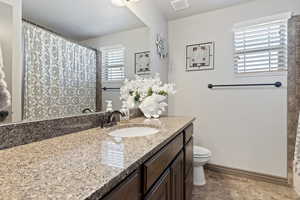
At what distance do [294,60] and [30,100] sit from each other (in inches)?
95.7

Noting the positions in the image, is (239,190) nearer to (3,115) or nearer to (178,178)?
(178,178)

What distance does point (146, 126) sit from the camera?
4.30 ft

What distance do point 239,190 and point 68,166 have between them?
1953mm

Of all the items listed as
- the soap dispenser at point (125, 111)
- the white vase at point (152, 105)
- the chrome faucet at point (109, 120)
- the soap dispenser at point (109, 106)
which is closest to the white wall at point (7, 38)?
the chrome faucet at point (109, 120)

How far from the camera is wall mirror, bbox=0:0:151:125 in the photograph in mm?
784

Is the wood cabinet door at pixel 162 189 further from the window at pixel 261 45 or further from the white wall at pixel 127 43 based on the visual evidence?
the window at pixel 261 45

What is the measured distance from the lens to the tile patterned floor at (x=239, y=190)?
5.59 ft

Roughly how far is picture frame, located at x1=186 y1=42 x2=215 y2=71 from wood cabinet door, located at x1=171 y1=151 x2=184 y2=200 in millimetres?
1457

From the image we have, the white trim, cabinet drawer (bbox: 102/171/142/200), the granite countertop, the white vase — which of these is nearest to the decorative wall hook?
the granite countertop

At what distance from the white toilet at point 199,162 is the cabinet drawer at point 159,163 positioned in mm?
822

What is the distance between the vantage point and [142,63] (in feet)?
5.93

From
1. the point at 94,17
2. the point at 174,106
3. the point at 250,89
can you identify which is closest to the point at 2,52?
the point at 94,17

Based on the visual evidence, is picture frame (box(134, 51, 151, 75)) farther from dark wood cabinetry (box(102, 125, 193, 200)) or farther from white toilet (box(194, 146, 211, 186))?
white toilet (box(194, 146, 211, 186))

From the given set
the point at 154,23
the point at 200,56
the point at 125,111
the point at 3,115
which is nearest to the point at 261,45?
the point at 200,56
